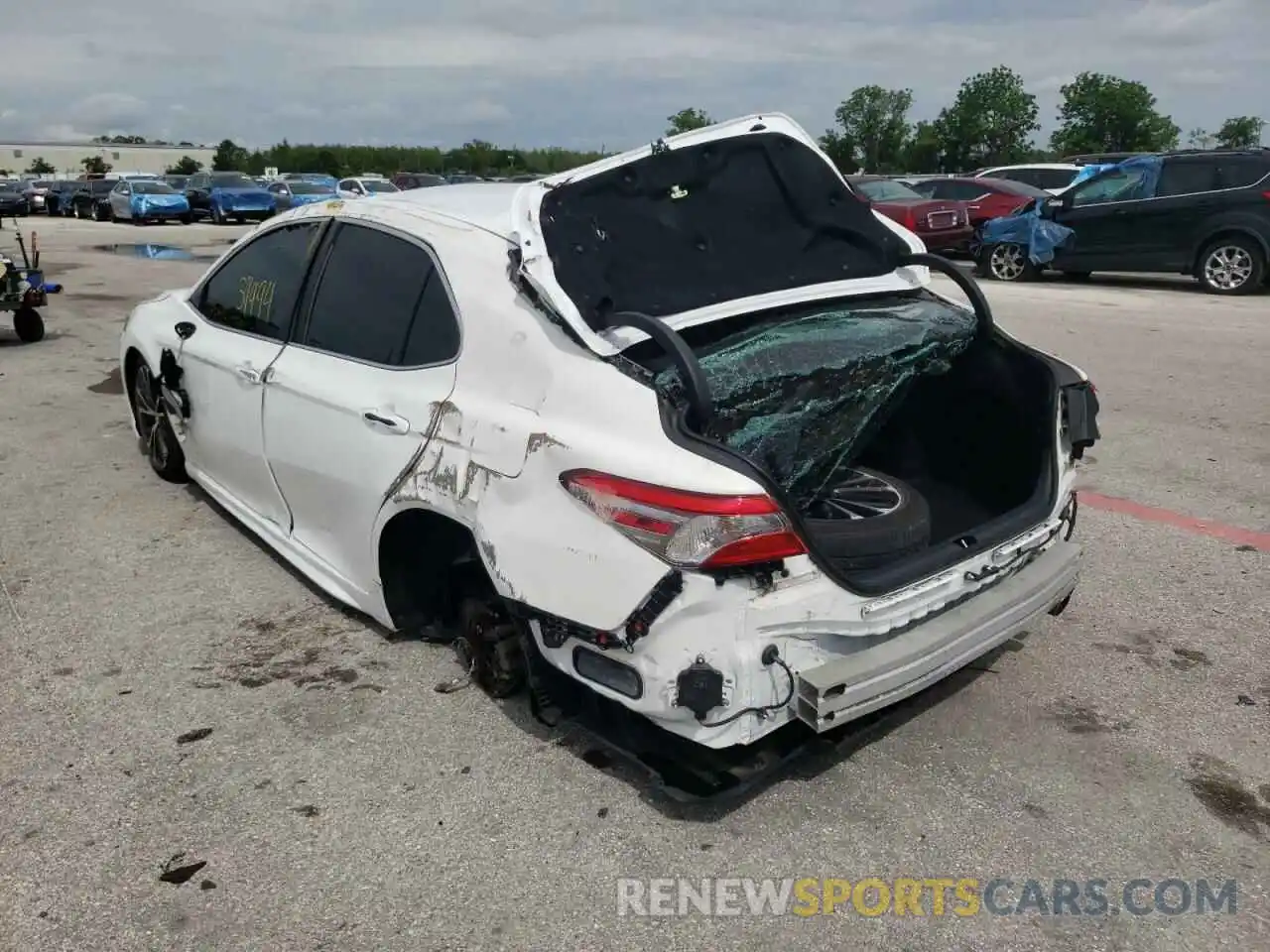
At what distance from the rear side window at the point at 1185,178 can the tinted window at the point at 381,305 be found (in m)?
13.5

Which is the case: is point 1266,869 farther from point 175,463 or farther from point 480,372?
point 175,463

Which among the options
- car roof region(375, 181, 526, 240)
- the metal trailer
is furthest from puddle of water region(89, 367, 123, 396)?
car roof region(375, 181, 526, 240)

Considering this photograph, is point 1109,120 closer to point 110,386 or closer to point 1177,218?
point 1177,218

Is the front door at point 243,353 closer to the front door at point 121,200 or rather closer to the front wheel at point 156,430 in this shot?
the front wheel at point 156,430

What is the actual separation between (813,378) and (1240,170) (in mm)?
13393

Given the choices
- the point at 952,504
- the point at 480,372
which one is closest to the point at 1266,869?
the point at 952,504

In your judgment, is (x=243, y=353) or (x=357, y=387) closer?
(x=357, y=387)

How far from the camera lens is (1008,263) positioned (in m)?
16.1

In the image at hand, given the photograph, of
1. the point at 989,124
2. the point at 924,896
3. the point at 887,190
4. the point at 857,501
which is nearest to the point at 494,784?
the point at 924,896

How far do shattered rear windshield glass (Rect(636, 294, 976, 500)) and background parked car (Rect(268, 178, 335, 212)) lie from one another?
30882 millimetres

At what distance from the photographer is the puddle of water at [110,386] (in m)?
8.32

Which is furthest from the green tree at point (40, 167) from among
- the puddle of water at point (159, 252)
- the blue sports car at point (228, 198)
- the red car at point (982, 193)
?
the red car at point (982, 193)

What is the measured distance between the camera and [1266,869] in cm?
269

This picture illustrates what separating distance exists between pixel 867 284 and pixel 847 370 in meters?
0.77
